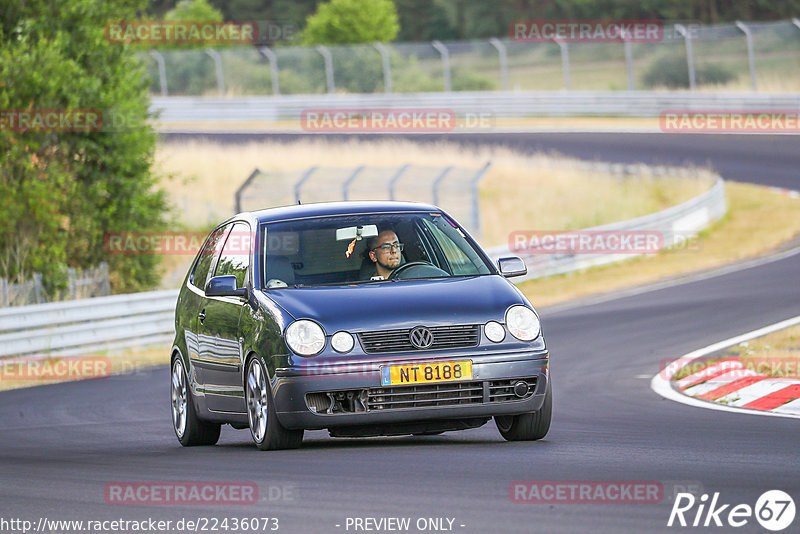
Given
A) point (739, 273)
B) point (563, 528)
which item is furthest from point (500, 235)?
point (563, 528)

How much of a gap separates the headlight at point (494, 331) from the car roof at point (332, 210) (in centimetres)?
146

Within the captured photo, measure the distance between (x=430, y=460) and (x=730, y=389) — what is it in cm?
500

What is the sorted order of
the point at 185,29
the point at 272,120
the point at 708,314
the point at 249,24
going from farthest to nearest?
the point at 249,24 < the point at 185,29 < the point at 272,120 < the point at 708,314

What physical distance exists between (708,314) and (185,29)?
141ft

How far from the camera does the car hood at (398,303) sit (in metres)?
8.55

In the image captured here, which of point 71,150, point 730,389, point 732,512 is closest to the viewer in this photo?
point 732,512

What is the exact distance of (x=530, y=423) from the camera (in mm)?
9000

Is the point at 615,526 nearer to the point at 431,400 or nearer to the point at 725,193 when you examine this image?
the point at 431,400

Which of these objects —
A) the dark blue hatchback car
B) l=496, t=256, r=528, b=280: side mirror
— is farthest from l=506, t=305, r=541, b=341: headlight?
l=496, t=256, r=528, b=280: side mirror

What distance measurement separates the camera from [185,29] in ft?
193

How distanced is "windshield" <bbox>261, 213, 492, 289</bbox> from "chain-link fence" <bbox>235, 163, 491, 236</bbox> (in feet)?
59.6

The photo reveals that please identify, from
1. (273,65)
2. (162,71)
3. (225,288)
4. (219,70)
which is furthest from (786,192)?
(162,71)

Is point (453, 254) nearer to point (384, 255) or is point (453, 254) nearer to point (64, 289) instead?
point (384, 255)

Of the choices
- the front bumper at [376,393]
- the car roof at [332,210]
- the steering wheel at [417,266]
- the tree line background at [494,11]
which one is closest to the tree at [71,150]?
the car roof at [332,210]
